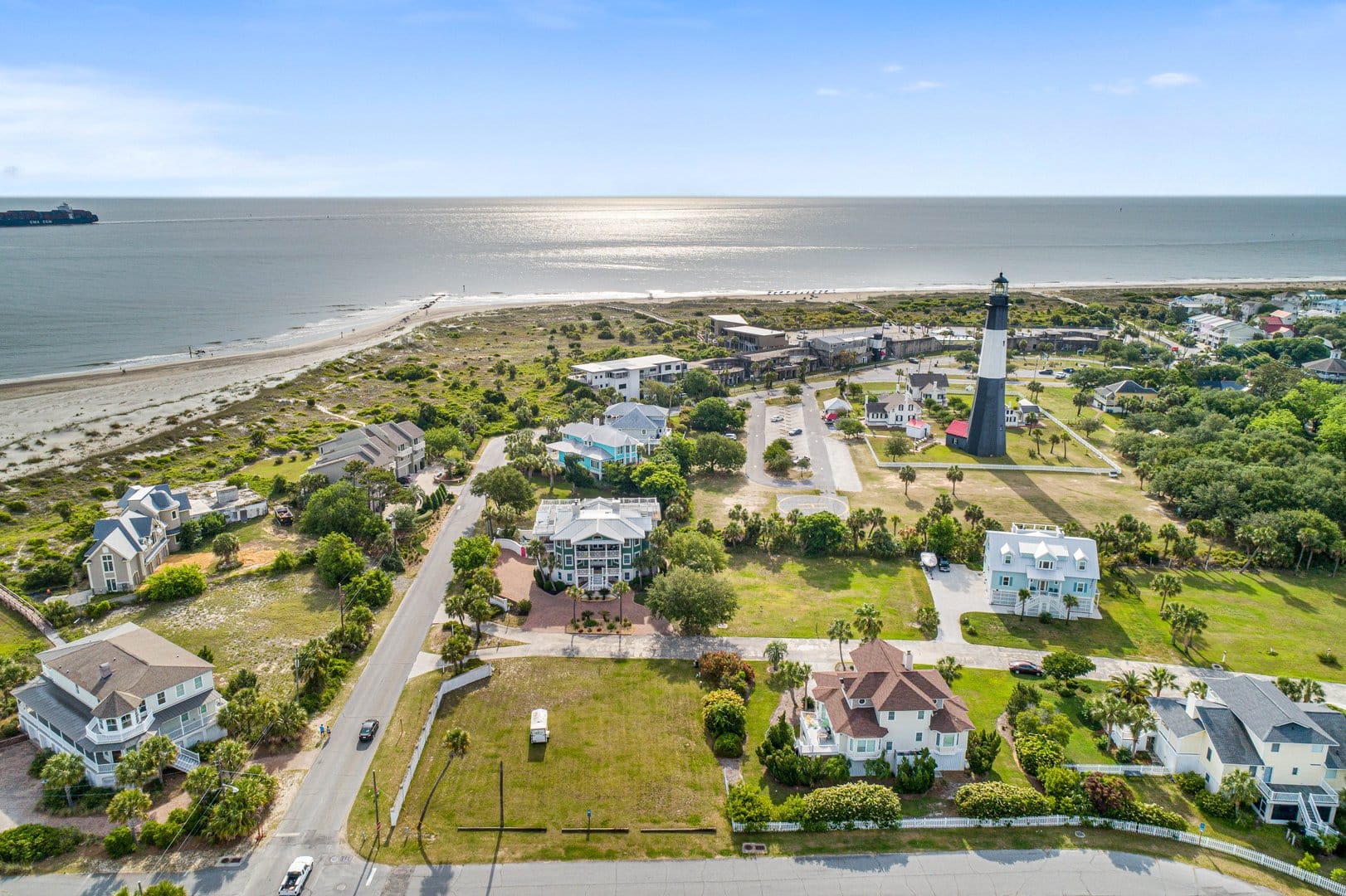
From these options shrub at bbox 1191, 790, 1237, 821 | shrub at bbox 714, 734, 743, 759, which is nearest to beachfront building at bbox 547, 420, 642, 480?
shrub at bbox 714, 734, 743, 759

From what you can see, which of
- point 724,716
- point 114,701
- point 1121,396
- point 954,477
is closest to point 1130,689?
point 724,716

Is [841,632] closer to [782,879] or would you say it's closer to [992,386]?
[782,879]

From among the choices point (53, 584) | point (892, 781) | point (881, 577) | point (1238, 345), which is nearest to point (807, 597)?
point (881, 577)

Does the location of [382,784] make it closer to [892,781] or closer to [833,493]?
[892,781]

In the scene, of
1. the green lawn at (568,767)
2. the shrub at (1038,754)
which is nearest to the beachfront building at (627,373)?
the green lawn at (568,767)

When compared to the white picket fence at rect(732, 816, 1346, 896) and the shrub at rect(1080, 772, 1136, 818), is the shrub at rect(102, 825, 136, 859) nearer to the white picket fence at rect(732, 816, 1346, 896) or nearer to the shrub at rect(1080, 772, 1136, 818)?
the white picket fence at rect(732, 816, 1346, 896)

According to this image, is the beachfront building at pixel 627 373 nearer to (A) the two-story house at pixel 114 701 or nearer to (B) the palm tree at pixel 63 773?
(A) the two-story house at pixel 114 701
